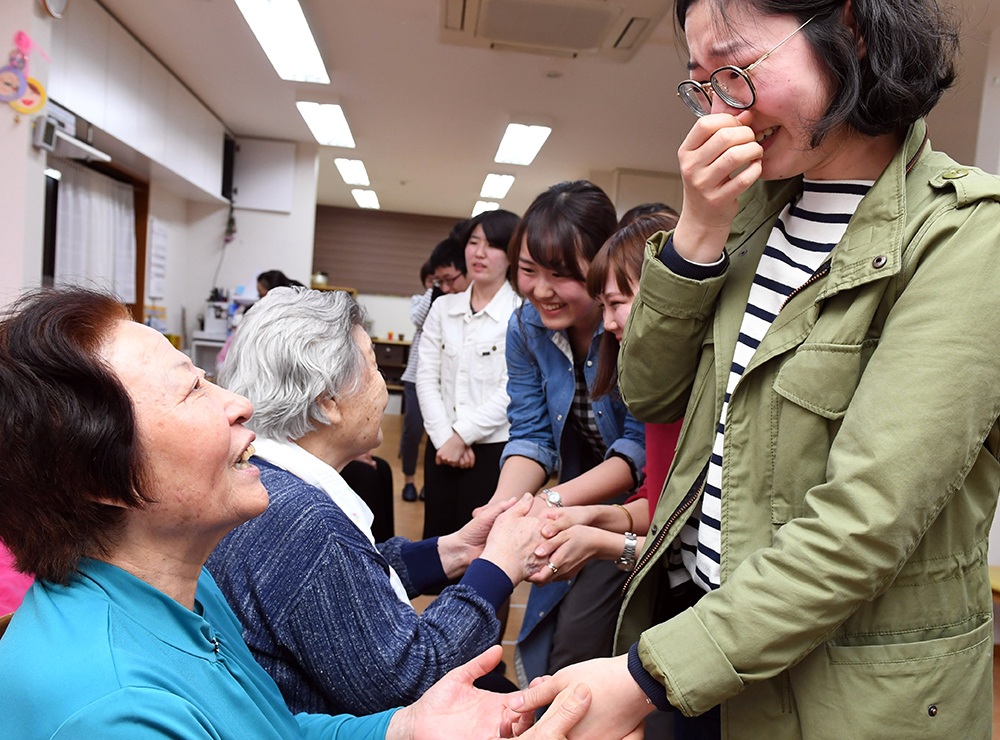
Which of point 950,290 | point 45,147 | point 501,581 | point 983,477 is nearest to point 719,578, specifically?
point 983,477

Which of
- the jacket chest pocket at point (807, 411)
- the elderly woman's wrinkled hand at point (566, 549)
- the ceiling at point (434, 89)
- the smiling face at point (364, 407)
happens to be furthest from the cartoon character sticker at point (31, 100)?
the jacket chest pocket at point (807, 411)

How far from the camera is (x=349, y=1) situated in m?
4.73

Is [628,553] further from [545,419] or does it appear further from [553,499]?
[545,419]

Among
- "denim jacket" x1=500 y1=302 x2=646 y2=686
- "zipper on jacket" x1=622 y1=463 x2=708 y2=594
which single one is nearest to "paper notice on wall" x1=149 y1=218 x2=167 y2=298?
"denim jacket" x1=500 y1=302 x2=646 y2=686

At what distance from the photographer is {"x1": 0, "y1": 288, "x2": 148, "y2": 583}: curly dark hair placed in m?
0.81

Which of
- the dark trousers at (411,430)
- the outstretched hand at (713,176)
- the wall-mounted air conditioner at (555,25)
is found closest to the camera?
the outstretched hand at (713,176)

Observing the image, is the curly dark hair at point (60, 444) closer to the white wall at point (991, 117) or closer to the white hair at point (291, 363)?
the white hair at point (291, 363)

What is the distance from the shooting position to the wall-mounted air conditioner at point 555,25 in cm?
420

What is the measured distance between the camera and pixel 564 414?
2055 mm

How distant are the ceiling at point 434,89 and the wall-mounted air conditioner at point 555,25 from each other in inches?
9.4

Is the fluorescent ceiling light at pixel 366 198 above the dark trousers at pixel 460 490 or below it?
above

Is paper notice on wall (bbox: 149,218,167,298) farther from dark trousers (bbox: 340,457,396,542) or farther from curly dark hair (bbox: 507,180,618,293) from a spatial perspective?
curly dark hair (bbox: 507,180,618,293)

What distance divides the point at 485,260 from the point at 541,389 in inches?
52.0

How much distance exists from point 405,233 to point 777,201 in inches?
473
